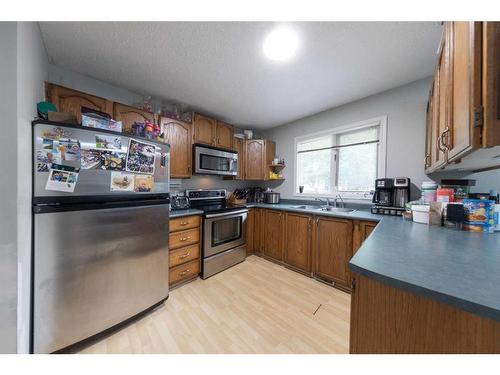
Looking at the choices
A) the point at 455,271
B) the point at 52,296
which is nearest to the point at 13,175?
the point at 52,296

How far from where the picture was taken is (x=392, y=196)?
1.95 m

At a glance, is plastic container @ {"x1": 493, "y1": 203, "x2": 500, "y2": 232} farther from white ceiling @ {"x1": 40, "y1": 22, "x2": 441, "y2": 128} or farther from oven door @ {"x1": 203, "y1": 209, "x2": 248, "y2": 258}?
oven door @ {"x1": 203, "y1": 209, "x2": 248, "y2": 258}

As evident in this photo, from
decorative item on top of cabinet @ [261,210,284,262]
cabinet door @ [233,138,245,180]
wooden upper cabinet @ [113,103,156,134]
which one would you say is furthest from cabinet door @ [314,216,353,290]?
wooden upper cabinet @ [113,103,156,134]

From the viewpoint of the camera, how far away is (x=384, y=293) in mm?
641

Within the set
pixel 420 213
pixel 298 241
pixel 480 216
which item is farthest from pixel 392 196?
pixel 298 241

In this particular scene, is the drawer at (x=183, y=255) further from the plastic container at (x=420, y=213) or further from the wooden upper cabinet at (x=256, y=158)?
the plastic container at (x=420, y=213)

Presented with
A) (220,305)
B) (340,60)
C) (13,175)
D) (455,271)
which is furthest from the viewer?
(220,305)

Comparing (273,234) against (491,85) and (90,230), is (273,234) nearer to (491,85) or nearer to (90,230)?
(90,230)

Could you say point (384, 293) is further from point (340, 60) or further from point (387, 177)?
point (387, 177)

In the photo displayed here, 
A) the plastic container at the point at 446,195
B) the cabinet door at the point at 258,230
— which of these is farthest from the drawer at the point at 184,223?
the plastic container at the point at 446,195

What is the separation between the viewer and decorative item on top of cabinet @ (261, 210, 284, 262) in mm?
2615

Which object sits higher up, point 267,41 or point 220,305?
point 267,41

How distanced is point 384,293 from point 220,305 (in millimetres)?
1519

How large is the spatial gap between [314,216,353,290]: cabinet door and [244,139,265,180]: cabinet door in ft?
4.69
